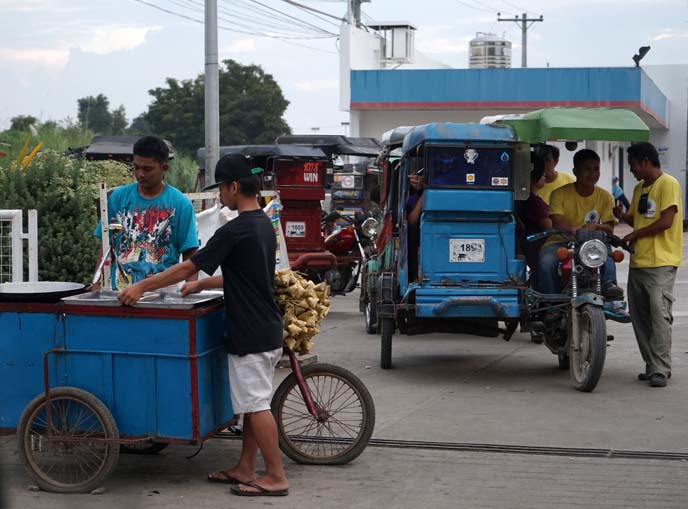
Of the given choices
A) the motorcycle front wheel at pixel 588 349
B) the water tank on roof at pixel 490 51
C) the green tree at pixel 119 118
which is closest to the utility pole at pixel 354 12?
the water tank on roof at pixel 490 51

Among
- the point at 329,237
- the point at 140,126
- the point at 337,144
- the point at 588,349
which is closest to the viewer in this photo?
the point at 588,349

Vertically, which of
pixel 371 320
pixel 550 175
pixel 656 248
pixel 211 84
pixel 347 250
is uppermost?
pixel 211 84

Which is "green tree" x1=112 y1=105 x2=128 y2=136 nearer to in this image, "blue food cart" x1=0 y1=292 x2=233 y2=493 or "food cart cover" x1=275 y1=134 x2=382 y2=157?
"food cart cover" x1=275 y1=134 x2=382 y2=157

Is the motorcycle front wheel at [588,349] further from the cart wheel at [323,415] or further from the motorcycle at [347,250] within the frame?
the motorcycle at [347,250]

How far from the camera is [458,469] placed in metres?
6.78

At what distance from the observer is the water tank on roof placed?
4647 centimetres

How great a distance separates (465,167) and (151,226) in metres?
3.79

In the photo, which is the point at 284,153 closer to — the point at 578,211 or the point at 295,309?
the point at 578,211

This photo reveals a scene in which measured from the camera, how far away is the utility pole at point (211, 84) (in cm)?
1611

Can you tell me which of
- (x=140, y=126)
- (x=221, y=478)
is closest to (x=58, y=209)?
(x=221, y=478)

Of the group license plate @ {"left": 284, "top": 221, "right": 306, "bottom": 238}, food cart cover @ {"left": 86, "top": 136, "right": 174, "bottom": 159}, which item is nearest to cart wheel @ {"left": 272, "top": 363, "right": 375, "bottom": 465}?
license plate @ {"left": 284, "top": 221, "right": 306, "bottom": 238}

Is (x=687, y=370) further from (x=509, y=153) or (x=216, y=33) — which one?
(x=216, y=33)

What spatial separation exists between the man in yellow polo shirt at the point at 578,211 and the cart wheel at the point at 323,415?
3544mm

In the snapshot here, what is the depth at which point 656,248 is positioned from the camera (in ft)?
31.3
